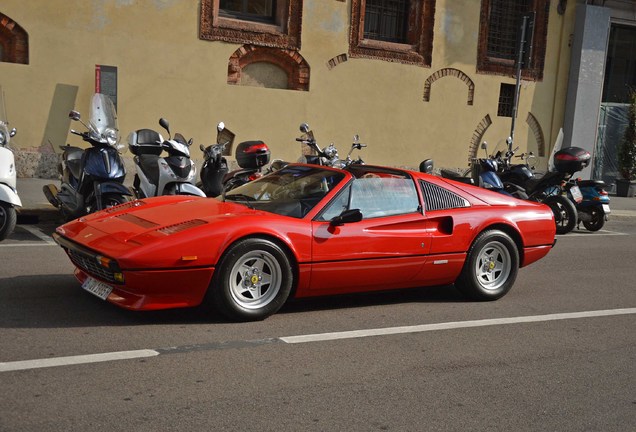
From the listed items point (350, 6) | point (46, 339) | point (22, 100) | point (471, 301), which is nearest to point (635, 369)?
point (471, 301)

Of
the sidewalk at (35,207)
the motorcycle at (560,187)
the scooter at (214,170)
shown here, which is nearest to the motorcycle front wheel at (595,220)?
the motorcycle at (560,187)

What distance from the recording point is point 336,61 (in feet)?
59.6

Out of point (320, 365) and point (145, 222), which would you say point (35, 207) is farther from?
point (320, 365)

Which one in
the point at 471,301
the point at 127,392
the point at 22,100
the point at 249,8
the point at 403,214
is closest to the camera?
the point at 127,392

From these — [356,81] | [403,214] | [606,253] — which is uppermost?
[356,81]

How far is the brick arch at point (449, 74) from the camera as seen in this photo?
19594mm

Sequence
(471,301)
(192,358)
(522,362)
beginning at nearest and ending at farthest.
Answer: (192,358)
(522,362)
(471,301)

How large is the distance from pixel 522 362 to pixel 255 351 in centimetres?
186

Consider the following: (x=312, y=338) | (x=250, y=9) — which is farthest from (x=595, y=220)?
(x=312, y=338)

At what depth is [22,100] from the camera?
14.9 metres

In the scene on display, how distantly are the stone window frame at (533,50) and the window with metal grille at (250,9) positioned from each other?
5770mm

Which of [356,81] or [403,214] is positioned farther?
[356,81]

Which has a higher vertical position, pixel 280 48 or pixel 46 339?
pixel 280 48

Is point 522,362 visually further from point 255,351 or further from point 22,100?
point 22,100
